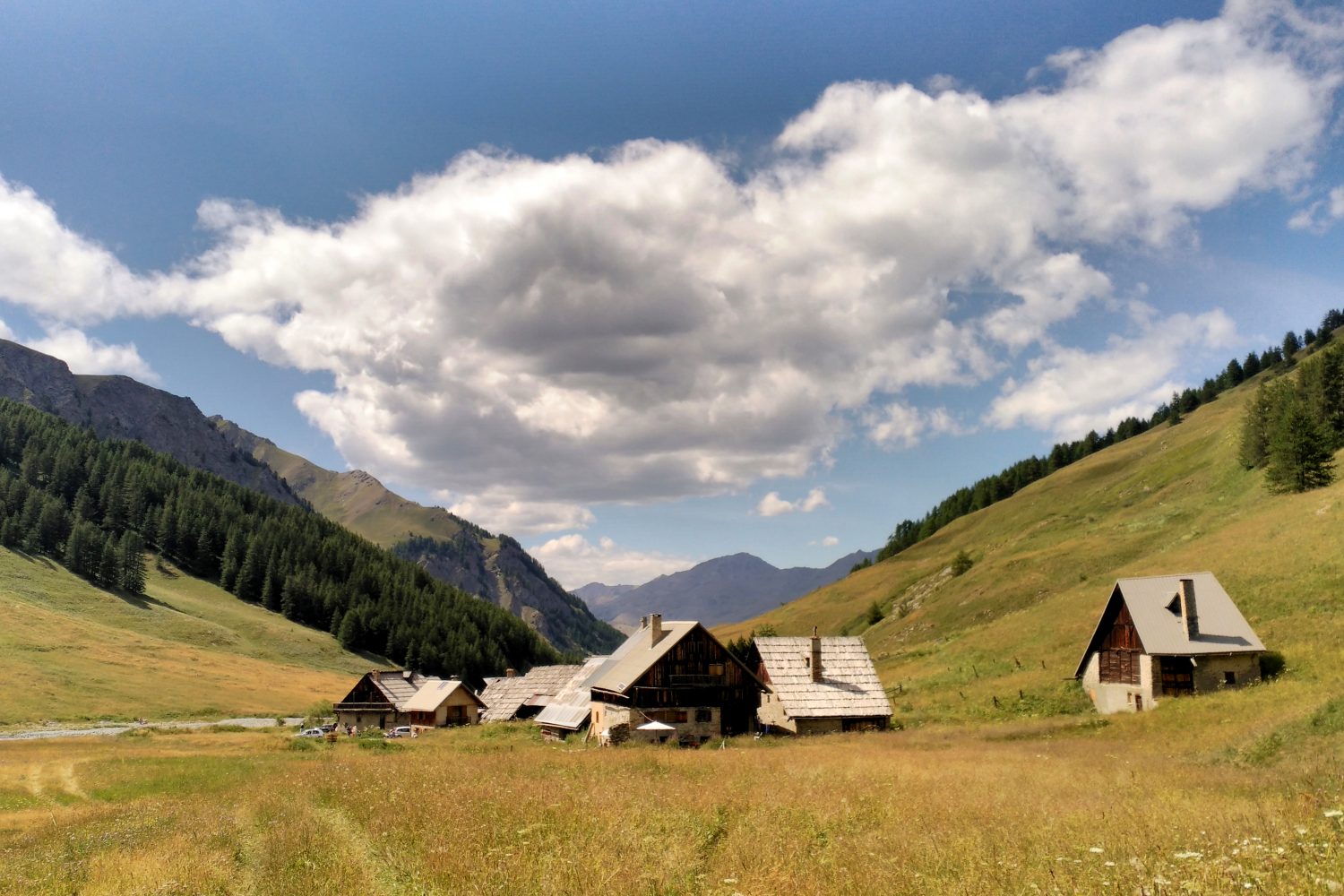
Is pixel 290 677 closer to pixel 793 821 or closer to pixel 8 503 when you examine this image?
pixel 8 503

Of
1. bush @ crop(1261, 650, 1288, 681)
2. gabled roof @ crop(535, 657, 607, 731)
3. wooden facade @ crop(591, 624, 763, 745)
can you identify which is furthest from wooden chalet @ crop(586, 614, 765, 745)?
bush @ crop(1261, 650, 1288, 681)

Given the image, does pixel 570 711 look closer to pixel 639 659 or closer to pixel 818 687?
pixel 639 659

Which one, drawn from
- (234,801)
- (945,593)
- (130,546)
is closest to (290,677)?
(130,546)

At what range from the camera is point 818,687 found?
50.4m

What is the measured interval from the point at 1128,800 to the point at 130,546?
168134 millimetres

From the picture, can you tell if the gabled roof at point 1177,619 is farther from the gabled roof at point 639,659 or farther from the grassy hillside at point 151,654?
the grassy hillside at point 151,654

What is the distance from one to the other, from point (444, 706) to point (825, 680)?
46444 millimetres

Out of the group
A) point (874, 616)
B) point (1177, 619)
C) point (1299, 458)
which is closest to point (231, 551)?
point (874, 616)

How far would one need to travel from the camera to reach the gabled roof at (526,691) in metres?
73.8

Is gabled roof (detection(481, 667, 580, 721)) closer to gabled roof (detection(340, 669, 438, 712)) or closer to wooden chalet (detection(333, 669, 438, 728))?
wooden chalet (detection(333, 669, 438, 728))

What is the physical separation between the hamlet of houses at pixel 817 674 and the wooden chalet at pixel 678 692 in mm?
67

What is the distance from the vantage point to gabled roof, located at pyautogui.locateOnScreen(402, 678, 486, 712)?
3182 inches

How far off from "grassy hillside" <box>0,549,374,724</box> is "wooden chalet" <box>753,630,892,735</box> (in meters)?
63.1

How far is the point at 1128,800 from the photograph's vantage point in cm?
1595
